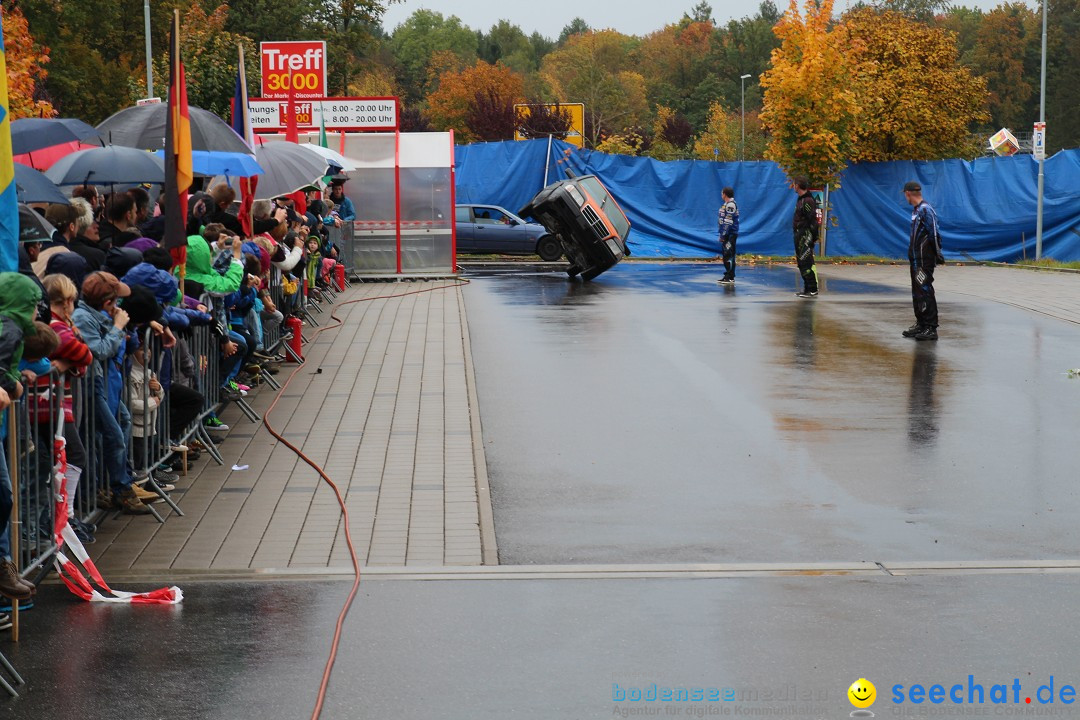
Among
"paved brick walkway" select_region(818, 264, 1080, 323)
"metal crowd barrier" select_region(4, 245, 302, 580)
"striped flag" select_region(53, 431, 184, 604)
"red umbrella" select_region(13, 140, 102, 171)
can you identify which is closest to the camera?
"metal crowd barrier" select_region(4, 245, 302, 580)

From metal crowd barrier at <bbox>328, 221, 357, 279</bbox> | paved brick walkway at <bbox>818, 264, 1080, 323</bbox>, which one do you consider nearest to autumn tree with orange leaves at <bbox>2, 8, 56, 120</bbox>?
metal crowd barrier at <bbox>328, 221, 357, 279</bbox>

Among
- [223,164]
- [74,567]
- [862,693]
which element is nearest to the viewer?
[862,693]

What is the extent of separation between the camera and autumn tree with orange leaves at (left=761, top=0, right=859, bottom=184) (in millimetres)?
31391

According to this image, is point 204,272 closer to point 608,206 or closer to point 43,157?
Answer: point 43,157

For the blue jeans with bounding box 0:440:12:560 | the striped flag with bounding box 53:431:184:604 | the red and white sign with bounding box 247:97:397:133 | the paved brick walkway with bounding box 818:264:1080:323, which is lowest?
the paved brick walkway with bounding box 818:264:1080:323

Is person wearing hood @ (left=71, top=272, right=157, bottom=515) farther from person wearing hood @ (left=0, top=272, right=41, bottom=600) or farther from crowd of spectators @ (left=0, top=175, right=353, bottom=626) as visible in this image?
person wearing hood @ (left=0, top=272, right=41, bottom=600)

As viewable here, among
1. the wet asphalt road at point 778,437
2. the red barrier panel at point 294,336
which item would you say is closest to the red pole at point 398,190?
the wet asphalt road at point 778,437

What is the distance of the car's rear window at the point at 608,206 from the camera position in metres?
25.7

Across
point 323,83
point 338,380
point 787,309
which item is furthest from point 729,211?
point 338,380

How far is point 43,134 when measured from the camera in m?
11.8

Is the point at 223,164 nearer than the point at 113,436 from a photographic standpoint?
No

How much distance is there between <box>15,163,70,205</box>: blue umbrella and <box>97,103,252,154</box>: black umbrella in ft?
6.13

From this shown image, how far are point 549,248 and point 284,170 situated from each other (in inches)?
679

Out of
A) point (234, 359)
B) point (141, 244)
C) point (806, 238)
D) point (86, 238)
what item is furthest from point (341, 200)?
point (141, 244)
